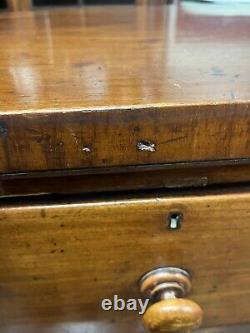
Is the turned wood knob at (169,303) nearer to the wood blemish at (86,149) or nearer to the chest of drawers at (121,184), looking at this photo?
the chest of drawers at (121,184)

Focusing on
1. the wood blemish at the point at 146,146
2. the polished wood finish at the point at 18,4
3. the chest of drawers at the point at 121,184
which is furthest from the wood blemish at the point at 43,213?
the polished wood finish at the point at 18,4

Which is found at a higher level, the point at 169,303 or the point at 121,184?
the point at 121,184

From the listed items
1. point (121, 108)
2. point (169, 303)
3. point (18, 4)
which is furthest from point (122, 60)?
point (18, 4)

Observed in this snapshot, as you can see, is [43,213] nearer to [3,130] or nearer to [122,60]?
[3,130]

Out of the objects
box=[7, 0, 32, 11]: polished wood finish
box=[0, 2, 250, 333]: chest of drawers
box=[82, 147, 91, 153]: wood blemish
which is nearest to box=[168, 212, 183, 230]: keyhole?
box=[0, 2, 250, 333]: chest of drawers

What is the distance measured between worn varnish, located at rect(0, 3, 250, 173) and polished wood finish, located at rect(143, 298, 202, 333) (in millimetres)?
144

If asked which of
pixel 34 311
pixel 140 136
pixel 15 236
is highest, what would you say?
pixel 140 136

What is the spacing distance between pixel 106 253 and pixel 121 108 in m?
0.16

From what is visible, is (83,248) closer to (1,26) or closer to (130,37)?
(130,37)

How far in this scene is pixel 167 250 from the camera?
0.41m

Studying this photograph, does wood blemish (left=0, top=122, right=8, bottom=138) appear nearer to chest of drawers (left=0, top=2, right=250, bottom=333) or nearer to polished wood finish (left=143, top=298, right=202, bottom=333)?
chest of drawers (left=0, top=2, right=250, bottom=333)

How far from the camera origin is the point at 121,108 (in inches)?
13.2

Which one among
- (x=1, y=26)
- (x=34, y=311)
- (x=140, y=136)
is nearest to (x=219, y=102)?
(x=140, y=136)

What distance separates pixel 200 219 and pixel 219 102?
120mm
